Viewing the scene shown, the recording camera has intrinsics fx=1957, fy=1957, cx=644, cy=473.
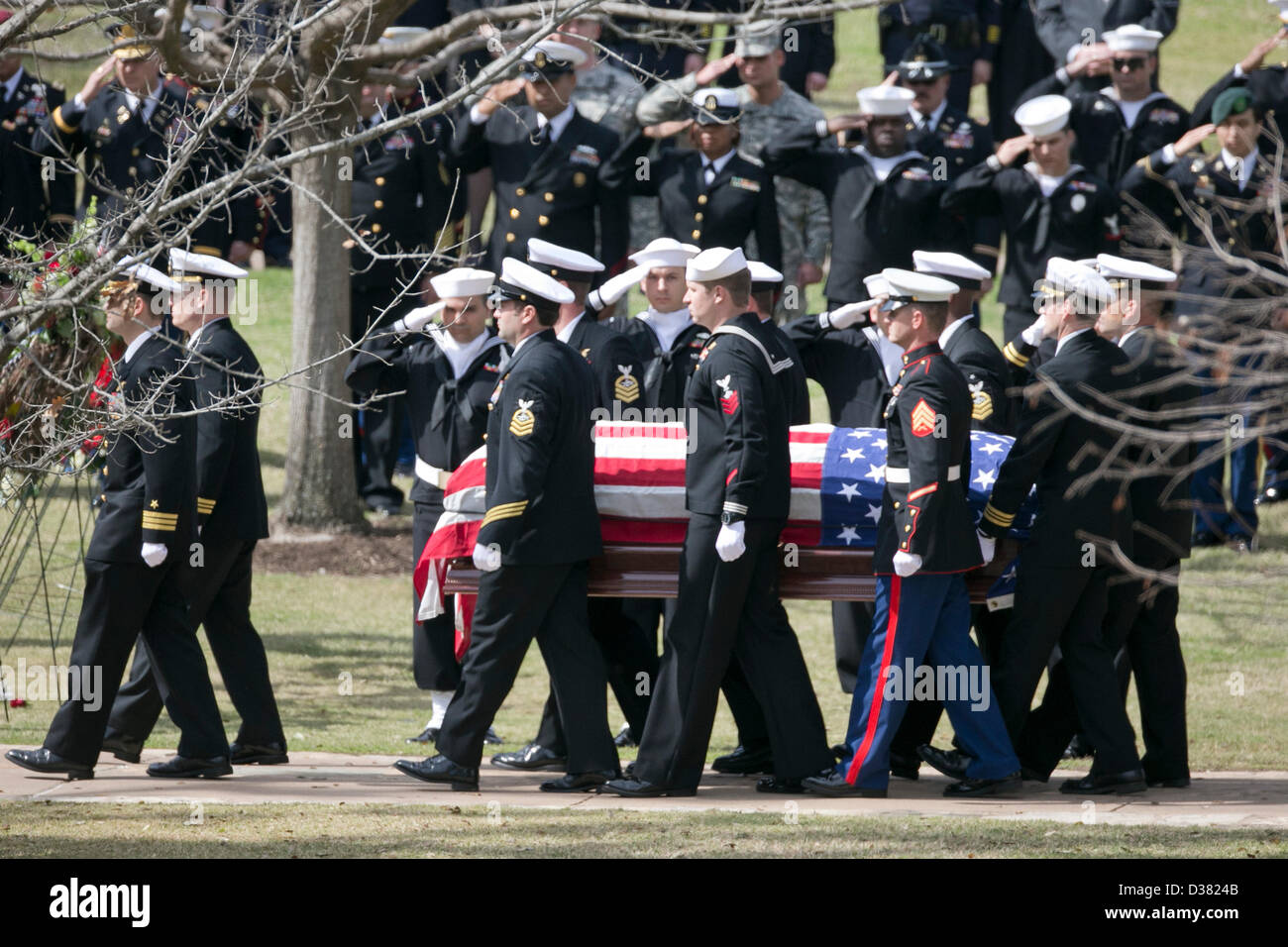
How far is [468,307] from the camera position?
822cm

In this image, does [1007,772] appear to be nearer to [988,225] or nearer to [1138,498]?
[1138,498]

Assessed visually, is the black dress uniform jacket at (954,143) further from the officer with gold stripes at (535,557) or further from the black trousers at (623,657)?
the officer with gold stripes at (535,557)

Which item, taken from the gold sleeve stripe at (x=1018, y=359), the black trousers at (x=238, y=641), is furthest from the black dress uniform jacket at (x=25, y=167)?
the gold sleeve stripe at (x=1018, y=359)

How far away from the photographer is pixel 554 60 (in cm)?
1048

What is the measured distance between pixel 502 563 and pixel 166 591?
4.27 ft

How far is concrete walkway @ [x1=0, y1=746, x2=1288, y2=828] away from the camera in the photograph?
269 inches

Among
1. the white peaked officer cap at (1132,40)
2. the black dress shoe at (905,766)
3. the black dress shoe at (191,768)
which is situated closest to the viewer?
the black dress shoe at (191,768)

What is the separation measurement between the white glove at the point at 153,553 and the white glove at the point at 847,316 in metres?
3.17

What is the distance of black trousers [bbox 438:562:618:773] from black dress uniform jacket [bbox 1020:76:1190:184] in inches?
210

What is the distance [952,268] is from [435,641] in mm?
2662

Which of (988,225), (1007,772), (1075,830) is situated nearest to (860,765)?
(1007,772)

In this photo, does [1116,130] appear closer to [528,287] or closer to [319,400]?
[319,400]

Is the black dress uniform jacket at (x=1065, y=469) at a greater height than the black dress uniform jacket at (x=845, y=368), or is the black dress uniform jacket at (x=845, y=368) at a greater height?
the black dress uniform jacket at (x=845, y=368)

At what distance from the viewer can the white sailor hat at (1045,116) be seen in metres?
10.2
